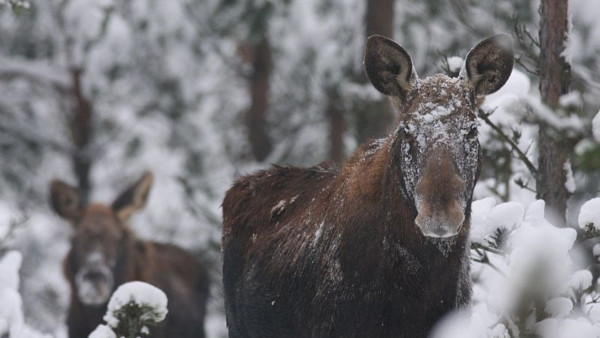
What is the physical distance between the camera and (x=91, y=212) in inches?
377

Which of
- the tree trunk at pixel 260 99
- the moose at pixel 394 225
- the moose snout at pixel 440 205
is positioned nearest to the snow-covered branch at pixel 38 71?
the tree trunk at pixel 260 99

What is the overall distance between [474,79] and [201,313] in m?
6.04

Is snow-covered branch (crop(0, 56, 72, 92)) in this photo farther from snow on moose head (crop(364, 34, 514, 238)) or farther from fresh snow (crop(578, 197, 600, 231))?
fresh snow (crop(578, 197, 600, 231))

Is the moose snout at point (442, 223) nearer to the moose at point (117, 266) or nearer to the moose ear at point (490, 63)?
the moose ear at point (490, 63)

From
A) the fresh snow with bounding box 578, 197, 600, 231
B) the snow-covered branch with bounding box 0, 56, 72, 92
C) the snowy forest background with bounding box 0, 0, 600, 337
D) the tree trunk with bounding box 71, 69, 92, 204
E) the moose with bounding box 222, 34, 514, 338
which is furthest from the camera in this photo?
the tree trunk with bounding box 71, 69, 92, 204

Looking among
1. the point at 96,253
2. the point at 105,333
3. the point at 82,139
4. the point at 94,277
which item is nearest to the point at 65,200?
the point at 96,253

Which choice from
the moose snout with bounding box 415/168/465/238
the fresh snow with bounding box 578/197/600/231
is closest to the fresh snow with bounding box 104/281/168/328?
the moose snout with bounding box 415/168/465/238

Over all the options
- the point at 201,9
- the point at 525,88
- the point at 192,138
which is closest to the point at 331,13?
the point at 201,9

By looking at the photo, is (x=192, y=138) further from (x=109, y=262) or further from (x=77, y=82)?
(x=109, y=262)

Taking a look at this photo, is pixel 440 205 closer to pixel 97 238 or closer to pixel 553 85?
pixel 553 85

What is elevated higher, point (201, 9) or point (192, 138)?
point (201, 9)

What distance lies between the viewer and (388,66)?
192 inches

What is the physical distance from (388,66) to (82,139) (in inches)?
488

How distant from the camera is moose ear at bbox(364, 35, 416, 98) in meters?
4.80
